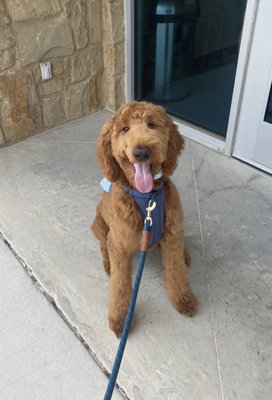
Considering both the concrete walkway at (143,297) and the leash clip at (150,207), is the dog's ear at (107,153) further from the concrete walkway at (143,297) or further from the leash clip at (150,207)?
the concrete walkway at (143,297)

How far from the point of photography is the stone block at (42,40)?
2703mm

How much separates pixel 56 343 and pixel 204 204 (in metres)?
1.24

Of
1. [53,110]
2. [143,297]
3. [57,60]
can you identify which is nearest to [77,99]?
[53,110]

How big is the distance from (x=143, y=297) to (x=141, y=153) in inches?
34.0

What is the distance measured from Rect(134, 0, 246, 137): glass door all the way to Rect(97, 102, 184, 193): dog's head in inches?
57.8

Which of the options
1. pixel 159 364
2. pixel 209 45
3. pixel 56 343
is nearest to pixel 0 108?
pixel 209 45

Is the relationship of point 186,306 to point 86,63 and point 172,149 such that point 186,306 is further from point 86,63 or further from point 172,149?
point 86,63

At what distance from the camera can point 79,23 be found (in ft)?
9.66

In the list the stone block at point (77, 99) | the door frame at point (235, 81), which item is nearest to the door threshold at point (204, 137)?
the door frame at point (235, 81)

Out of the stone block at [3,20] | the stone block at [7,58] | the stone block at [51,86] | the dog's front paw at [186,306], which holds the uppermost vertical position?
the stone block at [3,20]

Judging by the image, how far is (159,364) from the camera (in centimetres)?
150

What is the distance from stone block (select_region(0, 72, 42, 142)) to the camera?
9.14 feet

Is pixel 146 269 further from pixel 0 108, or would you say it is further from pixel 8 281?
pixel 0 108

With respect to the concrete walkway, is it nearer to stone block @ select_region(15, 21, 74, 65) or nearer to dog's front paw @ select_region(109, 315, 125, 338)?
dog's front paw @ select_region(109, 315, 125, 338)
